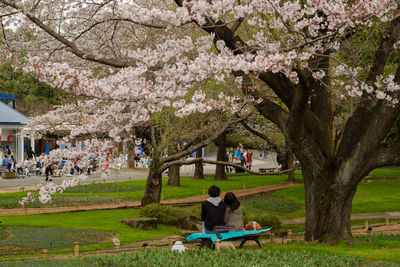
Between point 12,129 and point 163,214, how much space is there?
27.4 m

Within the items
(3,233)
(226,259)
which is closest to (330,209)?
(226,259)

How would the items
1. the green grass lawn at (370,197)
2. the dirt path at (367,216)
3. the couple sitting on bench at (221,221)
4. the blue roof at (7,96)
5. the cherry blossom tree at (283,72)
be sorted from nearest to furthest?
the cherry blossom tree at (283,72) < the couple sitting on bench at (221,221) < the dirt path at (367,216) < the green grass lawn at (370,197) < the blue roof at (7,96)

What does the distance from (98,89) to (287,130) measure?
456cm

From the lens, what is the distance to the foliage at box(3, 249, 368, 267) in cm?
841

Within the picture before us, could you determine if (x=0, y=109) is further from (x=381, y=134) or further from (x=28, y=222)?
(x=381, y=134)

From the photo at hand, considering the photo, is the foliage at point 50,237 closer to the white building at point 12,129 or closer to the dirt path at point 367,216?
the dirt path at point 367,216

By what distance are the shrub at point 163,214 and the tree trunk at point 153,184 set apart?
1.71 m

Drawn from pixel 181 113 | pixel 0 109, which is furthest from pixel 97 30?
pixel 0 109

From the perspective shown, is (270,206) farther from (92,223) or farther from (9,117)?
(9,117)

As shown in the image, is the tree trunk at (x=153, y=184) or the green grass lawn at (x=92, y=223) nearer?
the green grass lawn at (x=92, y=223)

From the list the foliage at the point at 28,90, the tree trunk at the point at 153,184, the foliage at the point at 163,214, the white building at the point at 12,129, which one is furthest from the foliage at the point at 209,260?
the foliage at the point at 28,90

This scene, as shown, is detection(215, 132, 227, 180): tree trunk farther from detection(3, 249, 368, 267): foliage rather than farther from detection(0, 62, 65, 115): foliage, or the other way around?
detection(3, 249, 368, 267): foliage

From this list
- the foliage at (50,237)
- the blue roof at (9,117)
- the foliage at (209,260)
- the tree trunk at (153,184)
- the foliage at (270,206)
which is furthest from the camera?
the blue roof at (9,117)

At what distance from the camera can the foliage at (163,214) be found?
19.5 meters
